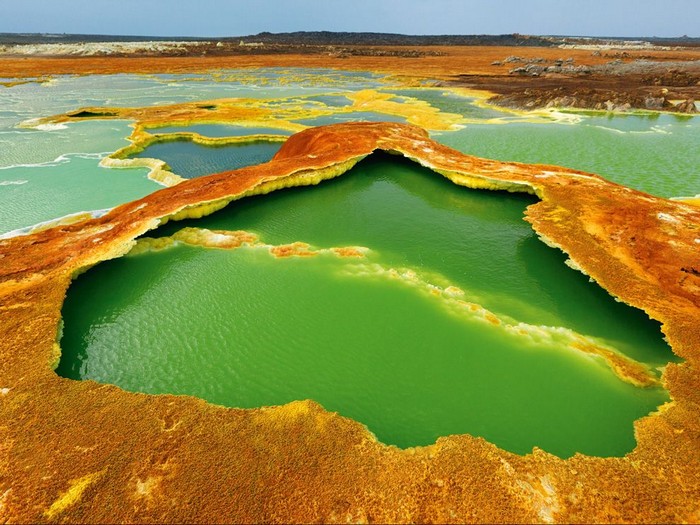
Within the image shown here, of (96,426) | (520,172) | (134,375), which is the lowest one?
(134,375)

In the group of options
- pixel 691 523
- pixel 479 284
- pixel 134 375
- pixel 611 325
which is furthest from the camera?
pixel 479 284

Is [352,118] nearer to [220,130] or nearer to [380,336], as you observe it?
[220,130]

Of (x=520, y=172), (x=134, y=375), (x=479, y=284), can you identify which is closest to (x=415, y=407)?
(x=479, y=284)

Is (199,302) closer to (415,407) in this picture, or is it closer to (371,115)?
(415,407)

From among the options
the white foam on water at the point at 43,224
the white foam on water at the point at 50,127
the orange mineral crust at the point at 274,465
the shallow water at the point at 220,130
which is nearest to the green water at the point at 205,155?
the shallow water at the point at 220,130

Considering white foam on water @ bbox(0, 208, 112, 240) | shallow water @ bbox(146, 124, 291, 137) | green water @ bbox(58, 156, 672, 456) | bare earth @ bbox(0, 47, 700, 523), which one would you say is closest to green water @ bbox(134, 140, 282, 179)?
shallow water @ bbox(146, 124, 291, 137)

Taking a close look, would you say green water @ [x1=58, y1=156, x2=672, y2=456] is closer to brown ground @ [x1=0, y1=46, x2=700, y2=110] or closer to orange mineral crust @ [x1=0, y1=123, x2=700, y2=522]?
orange mineral crust @ [x1=0, y1=123, x2=700, y2=522]

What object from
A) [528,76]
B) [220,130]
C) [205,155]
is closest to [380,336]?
[205,155]

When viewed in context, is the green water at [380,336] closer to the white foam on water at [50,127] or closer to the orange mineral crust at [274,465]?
the orange mineral crust at [274,465]
